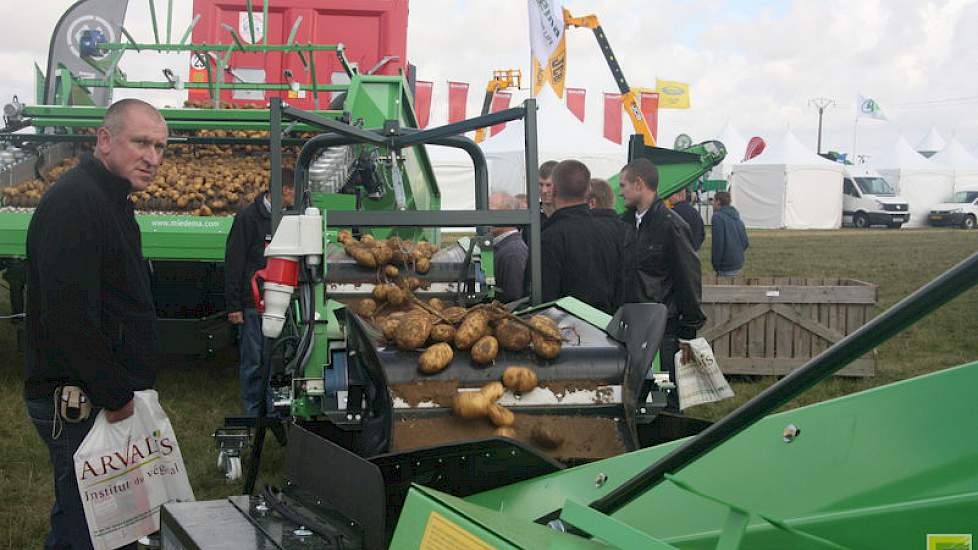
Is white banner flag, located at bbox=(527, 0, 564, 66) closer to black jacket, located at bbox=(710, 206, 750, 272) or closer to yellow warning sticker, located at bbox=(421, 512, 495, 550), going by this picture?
black jacket, located at bbox=(710, 206, 750, 272)

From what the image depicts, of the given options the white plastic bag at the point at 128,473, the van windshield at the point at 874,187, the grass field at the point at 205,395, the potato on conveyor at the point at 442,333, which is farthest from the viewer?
the van windshield at the point at 874,187

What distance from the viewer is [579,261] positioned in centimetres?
496

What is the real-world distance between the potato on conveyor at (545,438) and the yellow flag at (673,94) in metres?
28.3

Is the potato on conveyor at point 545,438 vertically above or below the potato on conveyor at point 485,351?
below

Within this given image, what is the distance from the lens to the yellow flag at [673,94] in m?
30.5

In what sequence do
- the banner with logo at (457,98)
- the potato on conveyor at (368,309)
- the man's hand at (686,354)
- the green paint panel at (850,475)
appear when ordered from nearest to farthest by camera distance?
the green paint panel at (850,475) < the potato on conveyor at (368,309) < the man's hand at (686,354) < the banner with logo at (457,98)

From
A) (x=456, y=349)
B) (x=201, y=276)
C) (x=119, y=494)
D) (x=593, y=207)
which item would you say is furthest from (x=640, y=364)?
(x=201, y=276)

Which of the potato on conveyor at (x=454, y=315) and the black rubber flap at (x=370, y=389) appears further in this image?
the potato on conveyor at (x=454, y=315)

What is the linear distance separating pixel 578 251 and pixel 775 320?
12.6ft

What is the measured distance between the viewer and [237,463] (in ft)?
17.4

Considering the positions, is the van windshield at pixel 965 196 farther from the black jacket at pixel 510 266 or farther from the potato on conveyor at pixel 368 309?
the potato on conveyor at pixel 368 309

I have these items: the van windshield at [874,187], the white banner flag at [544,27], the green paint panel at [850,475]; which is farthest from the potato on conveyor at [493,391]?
the van windshield at [874,187]

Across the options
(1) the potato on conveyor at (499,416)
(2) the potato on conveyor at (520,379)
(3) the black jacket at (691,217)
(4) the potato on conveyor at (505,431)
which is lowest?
(4) the potato on conveyor at (505,431)

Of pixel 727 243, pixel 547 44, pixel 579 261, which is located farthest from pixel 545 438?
pixel 547 44
